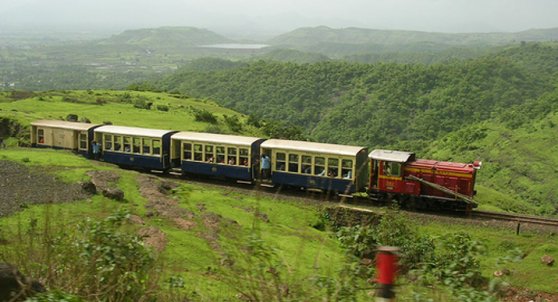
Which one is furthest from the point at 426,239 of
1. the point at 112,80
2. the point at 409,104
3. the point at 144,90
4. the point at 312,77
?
the point at 112,80

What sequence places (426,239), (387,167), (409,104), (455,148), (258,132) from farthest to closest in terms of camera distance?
1. (409,104)
2. (455,148)
3. (258,132)
4. (387,167)
5. (426,239)

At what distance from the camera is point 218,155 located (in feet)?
83.2

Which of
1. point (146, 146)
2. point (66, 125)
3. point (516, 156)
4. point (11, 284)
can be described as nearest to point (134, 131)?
point (146, 146)

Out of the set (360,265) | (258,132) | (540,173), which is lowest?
(540,173)

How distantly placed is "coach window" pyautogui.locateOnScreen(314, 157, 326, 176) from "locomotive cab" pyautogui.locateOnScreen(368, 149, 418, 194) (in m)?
1.90

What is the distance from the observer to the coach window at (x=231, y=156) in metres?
25.0

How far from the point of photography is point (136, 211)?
17.9 metres

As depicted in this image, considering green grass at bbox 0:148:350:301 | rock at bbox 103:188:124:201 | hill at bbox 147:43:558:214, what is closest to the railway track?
green grass at bbox 0:148:350:301

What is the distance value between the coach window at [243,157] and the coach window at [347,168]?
419 centimetres

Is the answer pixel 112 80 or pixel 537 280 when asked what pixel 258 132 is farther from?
pixel 112 80

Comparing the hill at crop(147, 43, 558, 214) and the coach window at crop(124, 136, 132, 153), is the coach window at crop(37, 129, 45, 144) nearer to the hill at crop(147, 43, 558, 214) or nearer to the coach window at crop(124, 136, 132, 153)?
the coach window at crop(124, 136, 132, 153)

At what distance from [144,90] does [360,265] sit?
224ft

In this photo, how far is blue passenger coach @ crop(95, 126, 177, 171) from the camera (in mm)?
26516

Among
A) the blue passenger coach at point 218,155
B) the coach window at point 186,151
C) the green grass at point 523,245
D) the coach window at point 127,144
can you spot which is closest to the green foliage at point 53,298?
the green grass at point 523,245
